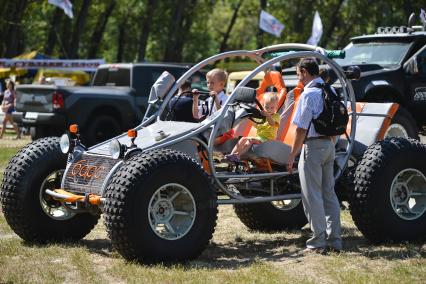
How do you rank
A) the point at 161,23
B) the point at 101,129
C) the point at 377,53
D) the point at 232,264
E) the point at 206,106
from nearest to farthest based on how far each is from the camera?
the point at 232,264
the point at 206,106
the point at 377,53
the point at 101,129
the point at 161,23

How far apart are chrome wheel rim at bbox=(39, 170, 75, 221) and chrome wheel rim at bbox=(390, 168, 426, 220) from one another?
3.04 meters

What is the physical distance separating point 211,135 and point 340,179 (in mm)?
1450

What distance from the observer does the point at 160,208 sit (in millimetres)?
6785

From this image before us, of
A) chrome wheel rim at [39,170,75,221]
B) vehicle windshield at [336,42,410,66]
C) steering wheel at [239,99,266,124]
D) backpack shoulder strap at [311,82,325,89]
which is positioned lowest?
chrome wheel rim at [39,170,75,221]

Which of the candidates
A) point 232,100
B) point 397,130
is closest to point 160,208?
point 232,100

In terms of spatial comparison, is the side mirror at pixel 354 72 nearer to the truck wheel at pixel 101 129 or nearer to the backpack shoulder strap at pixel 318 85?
the backpack shoulder strap at pixel 318 85

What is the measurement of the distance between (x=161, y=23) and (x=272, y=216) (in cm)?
3575

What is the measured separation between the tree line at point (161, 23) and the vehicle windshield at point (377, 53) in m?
15.9

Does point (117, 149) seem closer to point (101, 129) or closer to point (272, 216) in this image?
point (272, 216)

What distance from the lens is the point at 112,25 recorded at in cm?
5147

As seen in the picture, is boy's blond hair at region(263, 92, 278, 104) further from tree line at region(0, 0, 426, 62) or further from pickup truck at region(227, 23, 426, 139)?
tree line at region(0, 0, 426, 62)

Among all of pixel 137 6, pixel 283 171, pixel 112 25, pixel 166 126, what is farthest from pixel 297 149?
pixel 112 25

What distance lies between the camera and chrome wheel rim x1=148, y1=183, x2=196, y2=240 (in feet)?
22.1

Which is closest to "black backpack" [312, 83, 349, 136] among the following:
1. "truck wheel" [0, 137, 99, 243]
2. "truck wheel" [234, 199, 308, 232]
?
"truck wheel" [234, 199, 308, 232]
